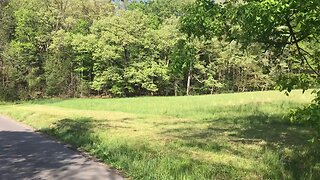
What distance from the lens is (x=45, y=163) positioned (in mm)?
10422

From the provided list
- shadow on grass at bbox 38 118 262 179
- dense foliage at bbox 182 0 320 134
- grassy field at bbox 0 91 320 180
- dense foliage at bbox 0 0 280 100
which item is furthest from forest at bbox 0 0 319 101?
dense foliage at bbox 182 0 320 134

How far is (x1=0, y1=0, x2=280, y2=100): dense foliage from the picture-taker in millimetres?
64625

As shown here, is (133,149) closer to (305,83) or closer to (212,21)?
(212,21)

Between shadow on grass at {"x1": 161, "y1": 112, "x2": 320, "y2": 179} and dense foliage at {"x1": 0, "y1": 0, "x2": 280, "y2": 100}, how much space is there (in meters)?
39.6

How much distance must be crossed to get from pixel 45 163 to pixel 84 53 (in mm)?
59749

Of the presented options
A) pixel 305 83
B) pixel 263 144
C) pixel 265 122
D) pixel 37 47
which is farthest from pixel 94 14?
pixel 305 83

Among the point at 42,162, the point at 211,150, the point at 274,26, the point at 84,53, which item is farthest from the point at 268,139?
the point at 84,53

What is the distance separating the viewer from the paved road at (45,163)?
8.97 metres

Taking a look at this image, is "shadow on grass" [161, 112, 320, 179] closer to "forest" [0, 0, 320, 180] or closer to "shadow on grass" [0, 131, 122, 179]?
"forest" [0, 0, 320, 180]

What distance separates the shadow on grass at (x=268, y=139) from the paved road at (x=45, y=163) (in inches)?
173

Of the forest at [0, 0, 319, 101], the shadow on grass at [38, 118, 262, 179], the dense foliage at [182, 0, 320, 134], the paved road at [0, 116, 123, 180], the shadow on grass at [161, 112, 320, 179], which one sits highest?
the forest at [0, 0, 319, 101]

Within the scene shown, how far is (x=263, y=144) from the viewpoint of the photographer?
49.4 ft

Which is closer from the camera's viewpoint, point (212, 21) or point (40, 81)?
point (212, 21)

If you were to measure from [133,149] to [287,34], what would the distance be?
5.47m
